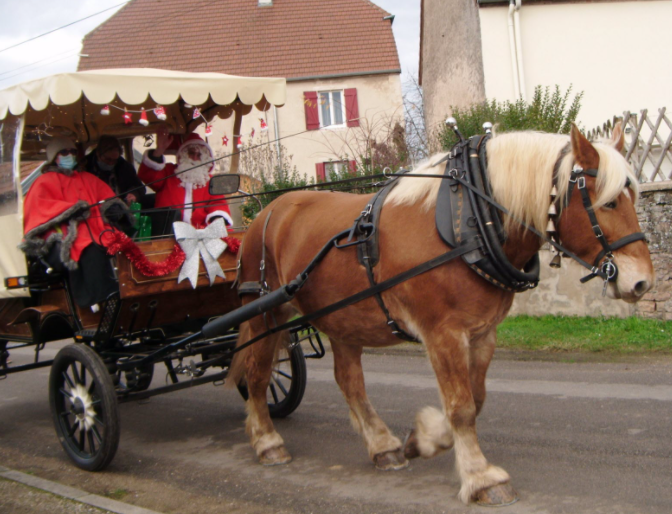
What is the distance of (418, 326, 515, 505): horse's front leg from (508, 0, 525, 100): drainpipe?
37.9 ft

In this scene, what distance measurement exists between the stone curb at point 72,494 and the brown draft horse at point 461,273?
1.46 m

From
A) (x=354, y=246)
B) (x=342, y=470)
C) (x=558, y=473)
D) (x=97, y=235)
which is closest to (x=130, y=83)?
(x=97, y=235)

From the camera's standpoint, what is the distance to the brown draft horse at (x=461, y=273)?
3.18 meters

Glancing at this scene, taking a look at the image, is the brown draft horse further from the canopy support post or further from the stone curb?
the canopy support post

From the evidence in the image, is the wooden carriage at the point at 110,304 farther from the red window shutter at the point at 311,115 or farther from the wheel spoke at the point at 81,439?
the red window shutter at the point at 311,115

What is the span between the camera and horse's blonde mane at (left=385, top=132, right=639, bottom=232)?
3.16m

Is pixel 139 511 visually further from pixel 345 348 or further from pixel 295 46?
pixel 295 46

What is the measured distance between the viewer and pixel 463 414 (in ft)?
11.0

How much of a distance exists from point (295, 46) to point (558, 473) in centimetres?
1945

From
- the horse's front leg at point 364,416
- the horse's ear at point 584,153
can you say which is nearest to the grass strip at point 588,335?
the horse's front leg at point 364,416

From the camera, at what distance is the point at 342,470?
4188 millimetres

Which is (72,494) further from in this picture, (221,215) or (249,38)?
(249,38)

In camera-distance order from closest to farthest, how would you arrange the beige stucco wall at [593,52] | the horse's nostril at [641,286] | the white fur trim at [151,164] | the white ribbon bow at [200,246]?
1. the horse's nostril at [641,286]
2. the white ribbon bow at [200,246]
3. the white fur trim at [151,164]
4. the beige stucco wall at [593,52]

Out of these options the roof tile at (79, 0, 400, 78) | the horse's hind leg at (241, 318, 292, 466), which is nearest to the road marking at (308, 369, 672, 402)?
the horse's hind leg at (241, 318, 292, 466)
